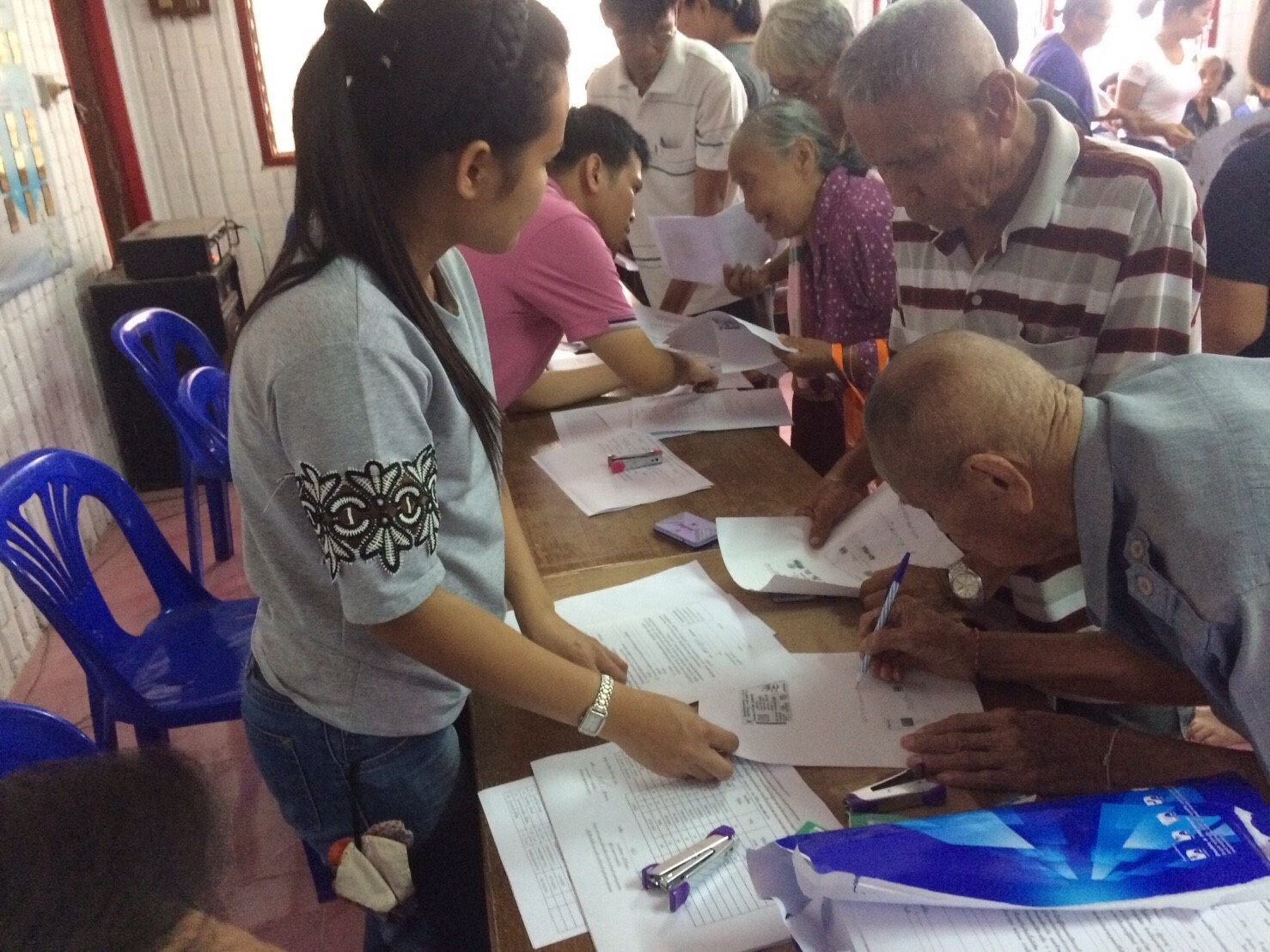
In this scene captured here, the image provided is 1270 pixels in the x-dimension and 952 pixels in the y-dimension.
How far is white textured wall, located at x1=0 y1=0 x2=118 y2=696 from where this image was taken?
2654 millimetres

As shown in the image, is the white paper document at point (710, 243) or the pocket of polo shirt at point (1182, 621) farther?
the white paper document at point (710, 243)

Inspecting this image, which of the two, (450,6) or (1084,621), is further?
(1084,621)

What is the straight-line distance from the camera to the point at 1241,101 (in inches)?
232

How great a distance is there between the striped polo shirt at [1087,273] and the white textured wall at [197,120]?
14.0 ft

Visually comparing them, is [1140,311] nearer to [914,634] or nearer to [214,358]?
Answer: [914,634]

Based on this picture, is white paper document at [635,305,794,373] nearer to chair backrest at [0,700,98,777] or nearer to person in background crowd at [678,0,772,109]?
chair backrest at [0,700,98,777]

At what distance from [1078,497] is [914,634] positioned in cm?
26

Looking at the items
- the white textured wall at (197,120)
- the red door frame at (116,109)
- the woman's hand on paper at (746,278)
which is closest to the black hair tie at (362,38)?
the woman's hand on paper at (746,278)

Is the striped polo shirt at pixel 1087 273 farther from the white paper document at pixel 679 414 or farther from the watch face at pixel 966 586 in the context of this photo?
the white paper document at pixel 679 414

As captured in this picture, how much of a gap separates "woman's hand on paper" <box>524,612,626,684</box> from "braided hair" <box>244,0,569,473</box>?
38 cm

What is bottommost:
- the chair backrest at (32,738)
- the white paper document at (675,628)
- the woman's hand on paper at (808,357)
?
the white paper document at (675,628)

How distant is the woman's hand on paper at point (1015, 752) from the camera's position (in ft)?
2.85

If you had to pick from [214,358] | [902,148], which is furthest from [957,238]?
[214,358]

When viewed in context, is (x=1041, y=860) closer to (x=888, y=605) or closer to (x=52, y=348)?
(x=888, y=605)
